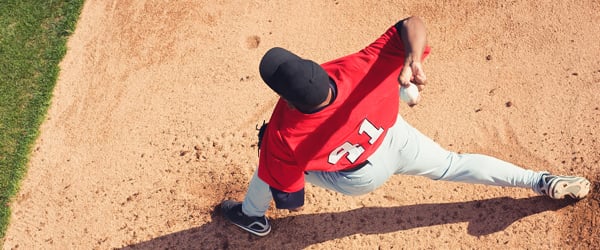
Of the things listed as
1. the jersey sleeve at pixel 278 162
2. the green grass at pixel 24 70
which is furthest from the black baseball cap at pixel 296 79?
the green grass at pixel 24 70

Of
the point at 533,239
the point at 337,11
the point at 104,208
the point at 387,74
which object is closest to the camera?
the point at 387,74

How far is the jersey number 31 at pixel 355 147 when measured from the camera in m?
3.15

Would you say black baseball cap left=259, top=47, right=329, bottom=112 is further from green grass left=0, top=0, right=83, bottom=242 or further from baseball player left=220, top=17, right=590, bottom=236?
green grass left=0, top=0, right=83, bottom=242

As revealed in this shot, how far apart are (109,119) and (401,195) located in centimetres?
291

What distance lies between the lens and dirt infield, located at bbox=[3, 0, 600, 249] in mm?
4570

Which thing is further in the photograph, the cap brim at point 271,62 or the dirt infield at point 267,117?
the dirt infield at point 267,117

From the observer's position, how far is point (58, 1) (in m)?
6.36

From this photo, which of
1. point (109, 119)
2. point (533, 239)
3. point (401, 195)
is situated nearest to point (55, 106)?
point (109, 119)

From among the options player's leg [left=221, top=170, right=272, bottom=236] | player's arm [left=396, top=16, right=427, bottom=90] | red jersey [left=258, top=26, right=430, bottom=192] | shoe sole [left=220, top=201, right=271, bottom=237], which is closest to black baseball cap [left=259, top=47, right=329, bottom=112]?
red jersey [left=258, top=26, right=430, bottom=192]

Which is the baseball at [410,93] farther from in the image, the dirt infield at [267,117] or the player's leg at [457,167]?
the dirt infield at [267,117]

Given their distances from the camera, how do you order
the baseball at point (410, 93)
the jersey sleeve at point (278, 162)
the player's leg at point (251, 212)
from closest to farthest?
the baseball at point (410, 93) → the jersey sleeve at point (278, 162) → the player's leg at point (251, 212)

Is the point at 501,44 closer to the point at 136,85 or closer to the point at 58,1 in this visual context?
the point at 136,85

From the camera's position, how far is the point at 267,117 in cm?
522

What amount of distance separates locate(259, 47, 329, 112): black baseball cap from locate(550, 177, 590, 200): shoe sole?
223cm
